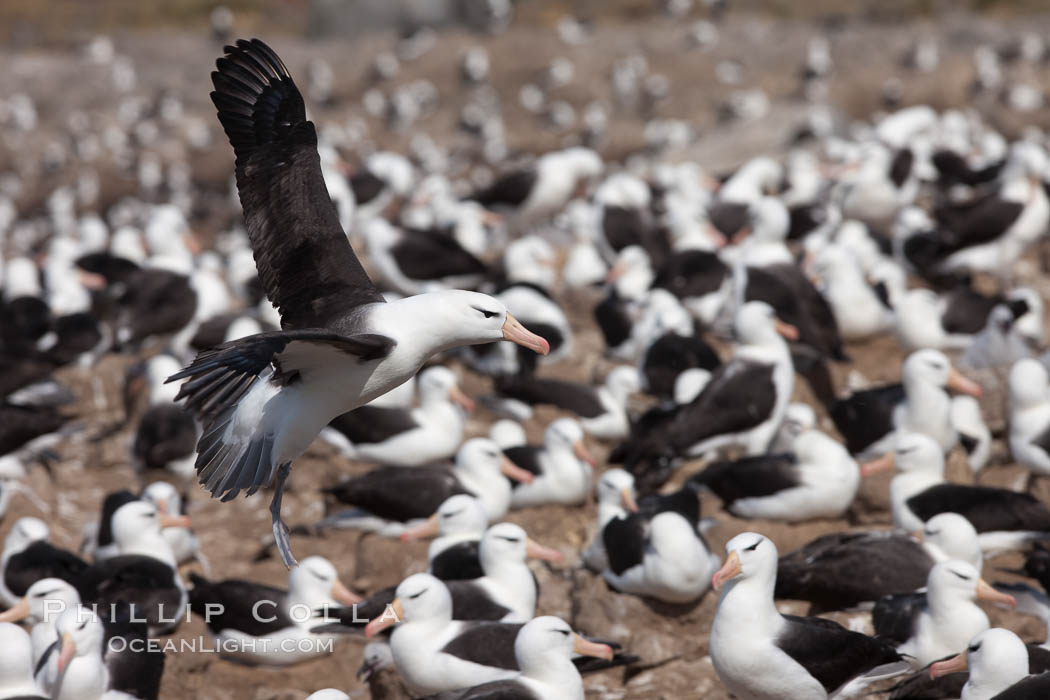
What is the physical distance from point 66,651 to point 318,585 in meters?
1.64

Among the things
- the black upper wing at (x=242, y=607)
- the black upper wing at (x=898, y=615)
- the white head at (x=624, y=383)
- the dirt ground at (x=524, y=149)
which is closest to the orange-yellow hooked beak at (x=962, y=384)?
the dirt ground at (x=524, y=149)

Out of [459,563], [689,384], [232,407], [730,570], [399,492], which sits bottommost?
[459,563]

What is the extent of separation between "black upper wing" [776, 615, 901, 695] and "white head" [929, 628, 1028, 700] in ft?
1.56

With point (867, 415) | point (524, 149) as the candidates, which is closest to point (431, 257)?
point (867, 415)

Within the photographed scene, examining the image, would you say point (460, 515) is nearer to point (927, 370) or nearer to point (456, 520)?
point (456, 520)

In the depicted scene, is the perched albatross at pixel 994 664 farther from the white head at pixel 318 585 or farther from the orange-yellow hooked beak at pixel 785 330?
the orange-yellow hooked beak at pixel 785 330

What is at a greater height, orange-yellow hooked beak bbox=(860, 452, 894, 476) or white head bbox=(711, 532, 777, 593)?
white head bbox=(711, 532, 777, 593)

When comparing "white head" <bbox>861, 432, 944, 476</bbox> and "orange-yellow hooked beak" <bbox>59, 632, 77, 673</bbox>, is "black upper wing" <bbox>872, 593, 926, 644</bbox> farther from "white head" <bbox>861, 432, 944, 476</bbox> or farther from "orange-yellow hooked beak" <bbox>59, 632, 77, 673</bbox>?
"orange-yellow hooked beak" <bbox>59, 632, 77, 673</bbox>

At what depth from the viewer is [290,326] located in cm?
622

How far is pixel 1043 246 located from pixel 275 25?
3797 centimetres

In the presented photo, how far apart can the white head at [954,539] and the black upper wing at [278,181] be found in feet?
10.8

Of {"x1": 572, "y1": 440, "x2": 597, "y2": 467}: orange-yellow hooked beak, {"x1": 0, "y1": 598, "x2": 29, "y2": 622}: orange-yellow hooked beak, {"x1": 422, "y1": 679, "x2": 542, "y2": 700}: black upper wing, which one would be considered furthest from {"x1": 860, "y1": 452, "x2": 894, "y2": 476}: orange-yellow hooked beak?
{"x1": 0, "y1": 598, "x2": 29, "y2": 622}: orange-yellow hooked beak

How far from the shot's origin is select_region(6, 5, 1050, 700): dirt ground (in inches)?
288

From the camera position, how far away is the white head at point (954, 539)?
6.80 meters
